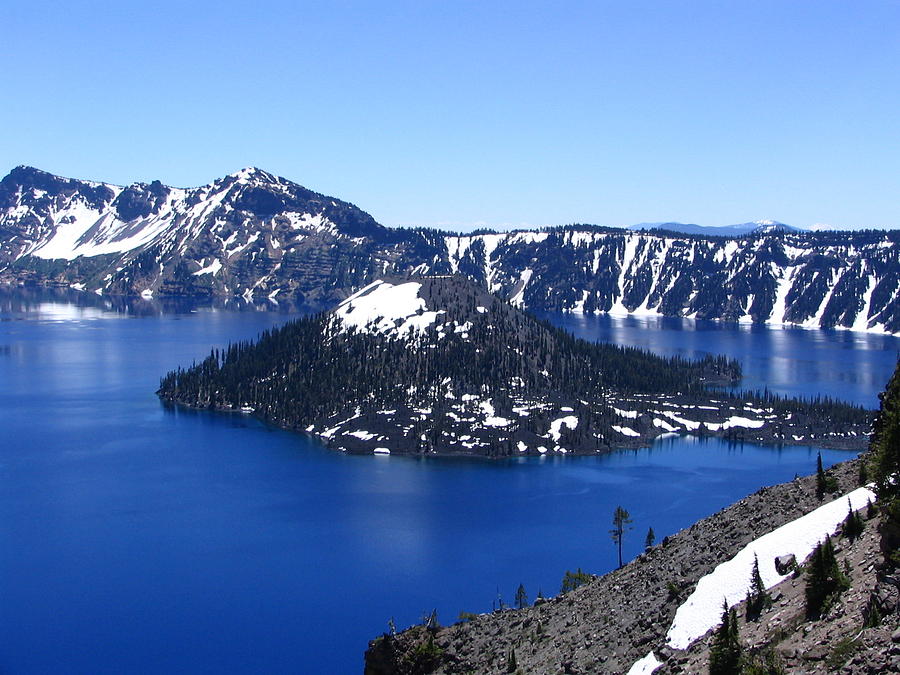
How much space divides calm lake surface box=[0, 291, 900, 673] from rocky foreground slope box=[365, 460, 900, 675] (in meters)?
29.8

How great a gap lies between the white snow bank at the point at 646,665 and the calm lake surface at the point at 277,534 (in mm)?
46462

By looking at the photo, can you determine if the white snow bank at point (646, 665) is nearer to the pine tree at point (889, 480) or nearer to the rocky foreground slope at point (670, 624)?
the rocky foreground slope at point (670, 624)

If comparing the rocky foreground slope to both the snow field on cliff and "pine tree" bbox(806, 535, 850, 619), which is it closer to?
"pine tree" bbox(806, 535, 850, 619)

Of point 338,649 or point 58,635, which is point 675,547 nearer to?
point 338,649

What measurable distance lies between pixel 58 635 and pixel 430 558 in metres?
45.1

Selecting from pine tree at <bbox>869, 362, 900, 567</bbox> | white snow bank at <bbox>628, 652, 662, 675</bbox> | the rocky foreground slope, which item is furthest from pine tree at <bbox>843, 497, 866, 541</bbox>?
white snow bank at <bbox>628, 652, 662, 675</bbox>

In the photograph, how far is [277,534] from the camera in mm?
128125

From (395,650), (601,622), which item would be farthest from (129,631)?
(601,622)

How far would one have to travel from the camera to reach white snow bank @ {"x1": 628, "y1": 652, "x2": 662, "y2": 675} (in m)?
48.3

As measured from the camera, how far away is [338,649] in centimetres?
9269

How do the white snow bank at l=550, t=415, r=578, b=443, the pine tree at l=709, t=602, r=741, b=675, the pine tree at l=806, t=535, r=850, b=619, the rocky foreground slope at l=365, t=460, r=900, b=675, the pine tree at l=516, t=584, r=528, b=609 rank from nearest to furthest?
the rocky foreground slope at l=365, t=460, r=900, b=675 → the pine tree at l=709, t=602, r=741, b=675 → the pine tree at l=806, t=535, r=850, b=619 → the pine tree at l=516, t=584, r=528, b=609 → the white snow bank at l=550, t=415, r=578, b=443

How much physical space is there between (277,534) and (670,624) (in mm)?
84926

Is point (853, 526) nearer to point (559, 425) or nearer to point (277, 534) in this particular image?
point (277, 534)

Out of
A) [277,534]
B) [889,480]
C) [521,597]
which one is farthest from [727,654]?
[277,534]
